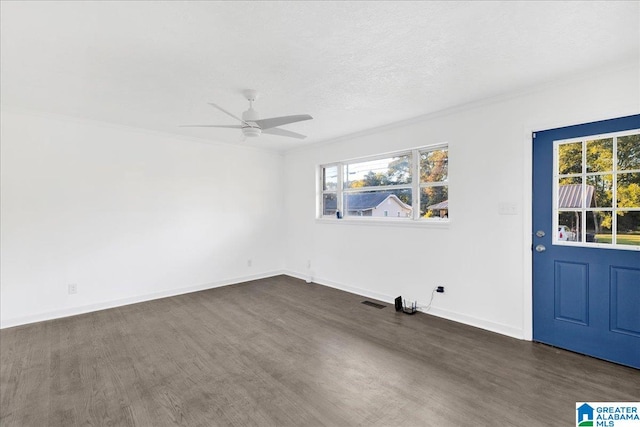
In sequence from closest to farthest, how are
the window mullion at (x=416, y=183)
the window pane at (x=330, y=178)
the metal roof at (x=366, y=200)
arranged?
1. the window mullion at (x=416, y=183)
2. the metal roof at (x=366, y=200)
3. the window pane at (x=330, y=178)

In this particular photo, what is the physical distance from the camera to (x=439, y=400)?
A: 6.92ft

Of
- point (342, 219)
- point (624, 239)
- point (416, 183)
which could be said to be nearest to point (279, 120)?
point (416, 183)

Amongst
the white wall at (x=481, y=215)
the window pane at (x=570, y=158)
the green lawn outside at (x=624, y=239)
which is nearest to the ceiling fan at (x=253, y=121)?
the white wall at (x=481, y=215)

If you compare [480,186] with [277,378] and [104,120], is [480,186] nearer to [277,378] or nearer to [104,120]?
[277,378]


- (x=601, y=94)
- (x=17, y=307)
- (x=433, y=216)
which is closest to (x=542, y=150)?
(x=601, y=94)

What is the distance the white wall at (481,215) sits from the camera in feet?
9.06

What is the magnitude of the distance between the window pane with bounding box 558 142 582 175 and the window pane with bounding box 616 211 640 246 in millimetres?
517

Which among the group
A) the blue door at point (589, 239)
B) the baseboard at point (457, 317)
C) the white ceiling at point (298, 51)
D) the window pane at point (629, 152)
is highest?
the white ceiling at point (298, 51)

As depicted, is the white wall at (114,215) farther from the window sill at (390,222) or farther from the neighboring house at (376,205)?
the neighboring house at (376,205)

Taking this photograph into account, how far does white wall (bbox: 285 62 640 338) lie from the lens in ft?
9.06

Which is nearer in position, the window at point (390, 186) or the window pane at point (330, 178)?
the window at point (390, 186)

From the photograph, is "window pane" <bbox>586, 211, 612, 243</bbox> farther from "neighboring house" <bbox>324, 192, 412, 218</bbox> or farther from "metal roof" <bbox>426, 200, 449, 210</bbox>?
"neighboring house" <bbox>324, 192, 412, 218</bbox>

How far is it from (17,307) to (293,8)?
457 centimetres

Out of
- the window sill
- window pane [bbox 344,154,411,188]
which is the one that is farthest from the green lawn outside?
window pane [bbox 344,154,411,188]
